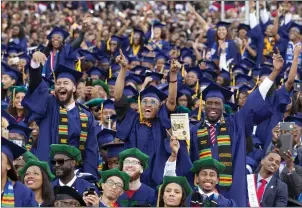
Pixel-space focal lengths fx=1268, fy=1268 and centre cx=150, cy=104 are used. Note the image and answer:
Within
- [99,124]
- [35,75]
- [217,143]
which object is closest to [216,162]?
[217,143]

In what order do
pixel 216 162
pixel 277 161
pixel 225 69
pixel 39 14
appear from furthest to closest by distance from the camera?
pixel 39 14 < pixel 225 69 < pixel 277 161 < pixel 216 162

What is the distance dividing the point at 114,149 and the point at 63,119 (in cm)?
66

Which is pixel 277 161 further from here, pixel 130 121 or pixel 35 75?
pixel 35 75

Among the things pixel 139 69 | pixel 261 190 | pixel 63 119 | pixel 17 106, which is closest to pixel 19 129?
pixel 63 119

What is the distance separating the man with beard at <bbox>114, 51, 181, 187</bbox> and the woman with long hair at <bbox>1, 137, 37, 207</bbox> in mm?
3095

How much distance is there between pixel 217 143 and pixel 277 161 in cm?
64

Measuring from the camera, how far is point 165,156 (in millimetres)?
13492

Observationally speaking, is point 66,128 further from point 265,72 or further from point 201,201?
point 265,72

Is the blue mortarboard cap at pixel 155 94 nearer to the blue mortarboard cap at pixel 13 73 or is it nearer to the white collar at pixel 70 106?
the white collar at pixel 70 106

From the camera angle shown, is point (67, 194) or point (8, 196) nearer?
point (8, 196)

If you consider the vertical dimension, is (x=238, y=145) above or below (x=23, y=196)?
above

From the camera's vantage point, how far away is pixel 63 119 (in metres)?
13.5

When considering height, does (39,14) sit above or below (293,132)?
above

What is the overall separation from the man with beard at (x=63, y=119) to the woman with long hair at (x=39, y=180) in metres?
1.92
